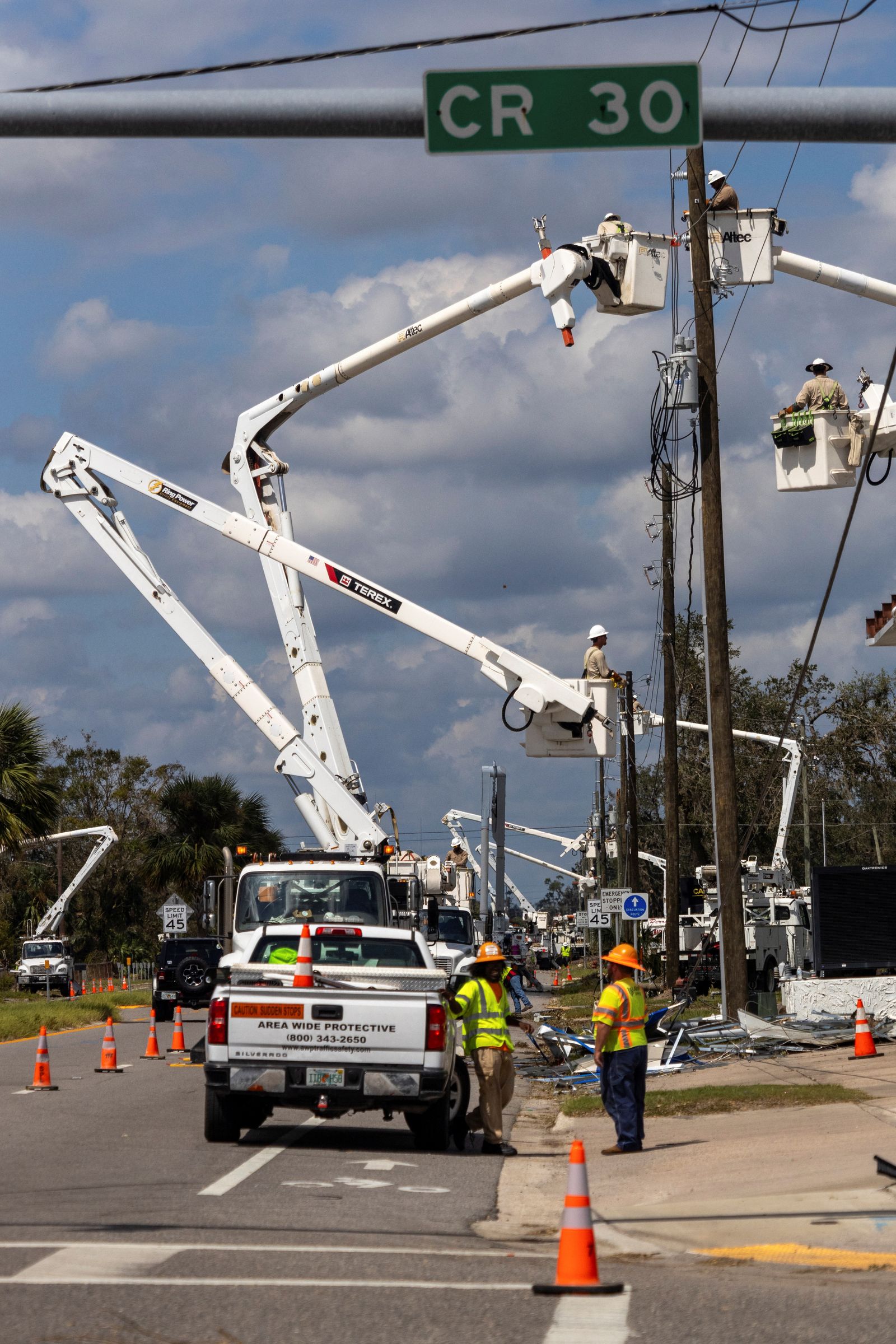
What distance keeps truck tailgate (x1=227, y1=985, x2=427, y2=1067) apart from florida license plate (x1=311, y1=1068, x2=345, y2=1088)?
0.09m

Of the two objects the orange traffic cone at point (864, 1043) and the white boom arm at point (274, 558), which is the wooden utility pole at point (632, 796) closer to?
the white boom arm at point (274, 558)

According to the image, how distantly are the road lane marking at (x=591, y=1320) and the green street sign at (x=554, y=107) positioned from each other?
218 inches

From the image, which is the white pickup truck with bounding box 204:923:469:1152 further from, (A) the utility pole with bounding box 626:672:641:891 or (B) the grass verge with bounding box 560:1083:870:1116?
(A) the utility pole with bounding box 626:672:641:891

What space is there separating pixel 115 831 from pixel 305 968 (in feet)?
190

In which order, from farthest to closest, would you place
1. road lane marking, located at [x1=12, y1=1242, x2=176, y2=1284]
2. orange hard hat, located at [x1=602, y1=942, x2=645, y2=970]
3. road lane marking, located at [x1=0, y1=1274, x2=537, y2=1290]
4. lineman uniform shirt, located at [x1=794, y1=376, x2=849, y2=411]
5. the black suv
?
the black suv < lineman uniform shirt, located at [x1=794, y1=376, x2=849, y2=411] < orange hard hat, located at [x1=602, y1=942, x2=645, y2=970] < road lane marking, located at [x1=12, y1=1242, x2=176, y2=1284] < road lane marking, located at [x1=0, y1=1274, x2=537, y2=1290]

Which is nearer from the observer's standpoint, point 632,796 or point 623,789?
point 632,796

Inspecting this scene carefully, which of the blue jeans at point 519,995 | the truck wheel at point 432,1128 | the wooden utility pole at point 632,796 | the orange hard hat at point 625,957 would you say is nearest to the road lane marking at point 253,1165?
the truck wheel at point 432,1128

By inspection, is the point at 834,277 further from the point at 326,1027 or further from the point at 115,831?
the point at 115,831

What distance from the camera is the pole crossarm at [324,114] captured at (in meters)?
8.45

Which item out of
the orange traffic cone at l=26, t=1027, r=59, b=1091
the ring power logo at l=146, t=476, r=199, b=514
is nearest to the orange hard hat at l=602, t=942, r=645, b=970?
the orange traffic cone at l=26, t=1027, r=59, b=1091

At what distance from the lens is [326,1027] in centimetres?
1268

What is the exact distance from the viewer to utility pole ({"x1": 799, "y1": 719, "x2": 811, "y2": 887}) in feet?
191

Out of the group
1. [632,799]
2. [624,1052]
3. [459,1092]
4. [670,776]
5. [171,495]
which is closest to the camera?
[624,1052]

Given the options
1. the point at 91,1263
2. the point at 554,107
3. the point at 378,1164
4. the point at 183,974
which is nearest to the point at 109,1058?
the point at 378,1164
